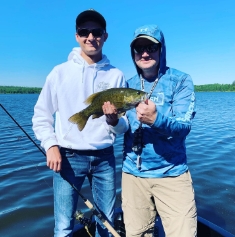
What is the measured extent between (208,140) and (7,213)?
11388 millimetres

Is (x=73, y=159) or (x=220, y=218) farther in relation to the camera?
(x=220, y=218)

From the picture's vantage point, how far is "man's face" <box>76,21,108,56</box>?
3.30 metres

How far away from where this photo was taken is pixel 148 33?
10.4 ft

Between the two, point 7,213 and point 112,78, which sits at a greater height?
point 112,78

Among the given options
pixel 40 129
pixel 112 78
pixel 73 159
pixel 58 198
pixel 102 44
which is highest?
pixel 102 44

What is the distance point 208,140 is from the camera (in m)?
14.6

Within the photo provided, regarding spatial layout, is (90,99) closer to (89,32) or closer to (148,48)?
(89,32)

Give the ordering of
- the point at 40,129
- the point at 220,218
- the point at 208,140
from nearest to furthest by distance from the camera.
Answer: the point at 40,129, the point at 220,218, the point at 208,140

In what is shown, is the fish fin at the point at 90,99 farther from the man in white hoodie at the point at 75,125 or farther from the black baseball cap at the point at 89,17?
the black baseball cap at the point at 89,17

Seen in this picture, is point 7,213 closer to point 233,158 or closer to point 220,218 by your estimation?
point 220,218

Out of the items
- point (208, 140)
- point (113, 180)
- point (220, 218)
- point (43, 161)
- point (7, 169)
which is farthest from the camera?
point (208, 140)

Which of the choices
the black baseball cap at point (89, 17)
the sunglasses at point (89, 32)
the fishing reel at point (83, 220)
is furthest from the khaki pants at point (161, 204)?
the black baseball cap at point (89, 17)

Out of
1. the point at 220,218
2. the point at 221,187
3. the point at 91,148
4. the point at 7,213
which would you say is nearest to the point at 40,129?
the point at 91,148

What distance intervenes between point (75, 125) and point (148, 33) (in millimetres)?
1479
